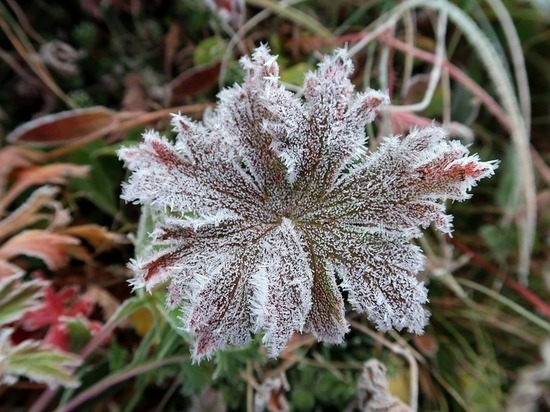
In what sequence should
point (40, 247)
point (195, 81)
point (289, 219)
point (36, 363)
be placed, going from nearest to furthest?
point (289, 219), point (36, 363), point (40, 247), point (195, 81)

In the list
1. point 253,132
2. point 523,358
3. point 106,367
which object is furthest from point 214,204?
point 523,358

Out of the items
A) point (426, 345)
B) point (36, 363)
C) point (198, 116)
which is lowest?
point (426, 345)

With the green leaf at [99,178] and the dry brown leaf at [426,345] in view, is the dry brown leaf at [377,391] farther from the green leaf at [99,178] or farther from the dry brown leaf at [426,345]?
the green leaf at [99,178]

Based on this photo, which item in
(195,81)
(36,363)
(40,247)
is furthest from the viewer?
(195,81)

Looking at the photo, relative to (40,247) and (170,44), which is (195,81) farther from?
(40,247)

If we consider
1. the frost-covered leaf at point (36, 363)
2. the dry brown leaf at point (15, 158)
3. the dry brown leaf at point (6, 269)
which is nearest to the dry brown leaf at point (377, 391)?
the frost-covered leaf at point (36, 363)

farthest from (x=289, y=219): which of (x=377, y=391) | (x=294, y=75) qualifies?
(x=294, y=75)

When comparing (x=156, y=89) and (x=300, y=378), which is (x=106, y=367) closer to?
(x=300, y=378)
